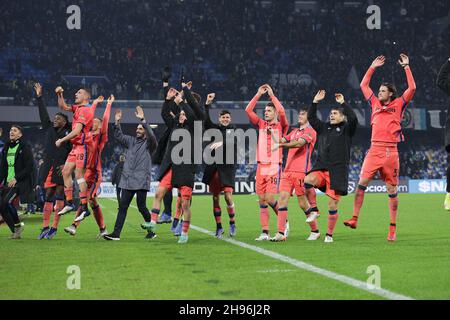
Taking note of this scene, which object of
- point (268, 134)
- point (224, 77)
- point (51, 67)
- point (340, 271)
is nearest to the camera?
point (340, 271)

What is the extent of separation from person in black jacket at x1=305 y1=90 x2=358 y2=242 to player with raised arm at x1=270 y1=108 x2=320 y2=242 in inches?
6.6

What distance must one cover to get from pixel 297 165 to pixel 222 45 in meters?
38.0

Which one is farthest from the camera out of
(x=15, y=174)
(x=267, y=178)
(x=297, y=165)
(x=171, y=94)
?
(x=15, y=174)

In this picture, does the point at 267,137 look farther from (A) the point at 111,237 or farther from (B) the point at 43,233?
(B) the point at 43,233

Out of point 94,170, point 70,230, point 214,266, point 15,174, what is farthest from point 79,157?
point 214,266

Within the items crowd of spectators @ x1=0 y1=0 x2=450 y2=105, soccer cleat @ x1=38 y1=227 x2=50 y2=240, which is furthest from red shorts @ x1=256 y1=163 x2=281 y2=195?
crowd of spectators @ x1=0 y1=0 x2=450 y2=105

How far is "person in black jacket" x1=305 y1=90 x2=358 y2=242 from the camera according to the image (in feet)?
37.3

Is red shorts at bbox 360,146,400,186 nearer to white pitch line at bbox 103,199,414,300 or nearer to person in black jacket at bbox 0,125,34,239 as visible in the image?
white pitch line at bbox 103,199,414,300

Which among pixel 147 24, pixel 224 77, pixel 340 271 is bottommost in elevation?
pixel 340 271

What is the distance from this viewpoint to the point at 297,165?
1191 centimetres

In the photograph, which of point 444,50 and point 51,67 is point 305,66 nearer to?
point 444,50
